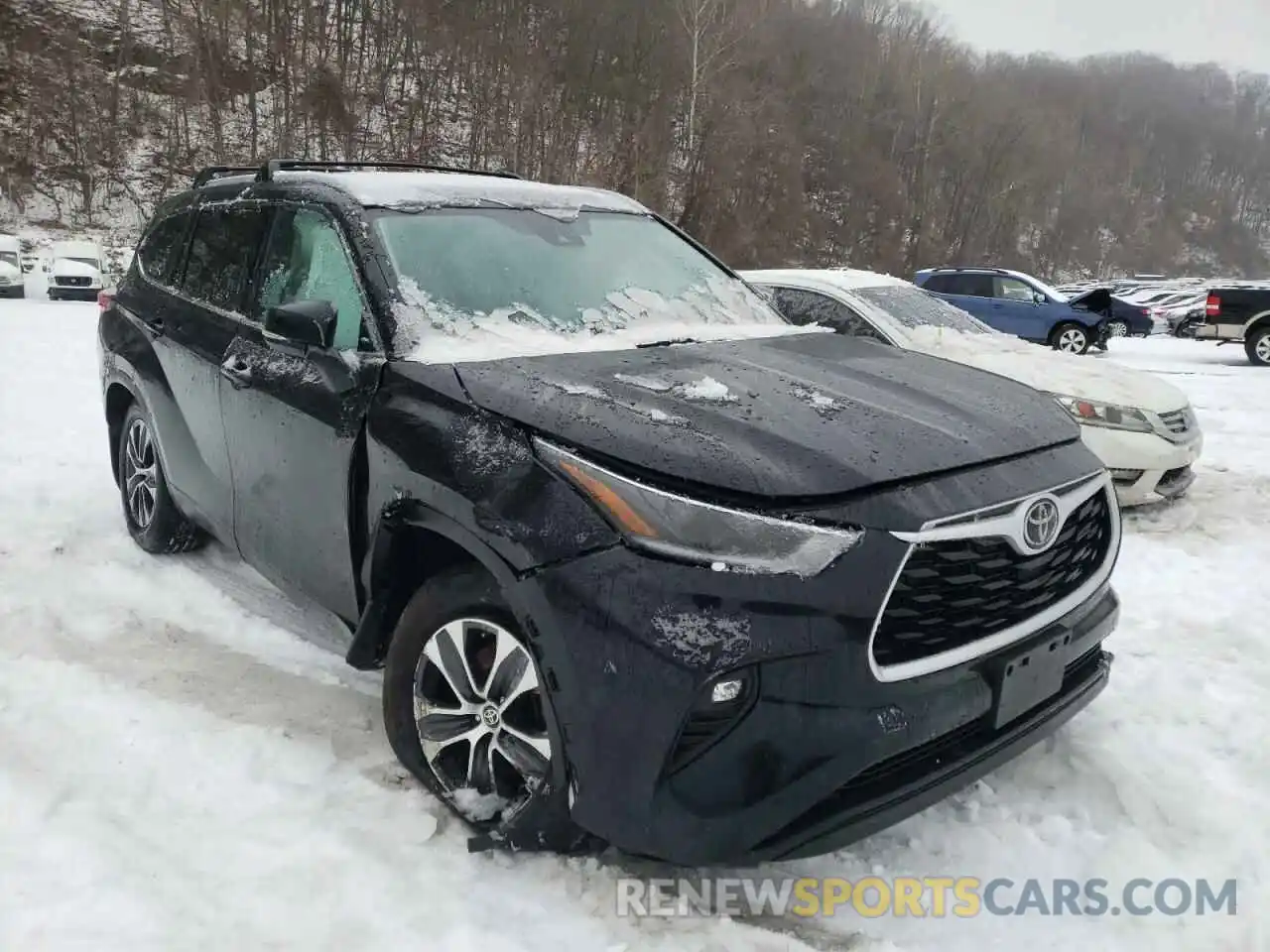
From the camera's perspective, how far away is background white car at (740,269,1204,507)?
18.7 feet

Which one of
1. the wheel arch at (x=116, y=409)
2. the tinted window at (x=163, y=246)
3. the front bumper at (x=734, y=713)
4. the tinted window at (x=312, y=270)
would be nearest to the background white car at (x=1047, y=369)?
the tinted window at (x=312, y=270)

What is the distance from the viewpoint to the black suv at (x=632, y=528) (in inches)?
77.7

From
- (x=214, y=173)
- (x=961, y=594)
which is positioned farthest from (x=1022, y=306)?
(x=961, y=594)

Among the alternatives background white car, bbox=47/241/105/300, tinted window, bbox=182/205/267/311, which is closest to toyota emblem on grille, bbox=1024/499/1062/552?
tinted window, bbox=182/205/267/311

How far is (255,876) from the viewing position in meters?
2.34

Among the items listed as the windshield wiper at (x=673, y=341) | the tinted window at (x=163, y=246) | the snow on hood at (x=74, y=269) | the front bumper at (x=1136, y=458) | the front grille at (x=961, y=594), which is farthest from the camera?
the snow on hood at (x=74, y=269)

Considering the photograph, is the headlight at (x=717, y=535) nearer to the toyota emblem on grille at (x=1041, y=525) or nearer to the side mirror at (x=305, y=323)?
the toyota emblem on grille at (x=1041, y=525)

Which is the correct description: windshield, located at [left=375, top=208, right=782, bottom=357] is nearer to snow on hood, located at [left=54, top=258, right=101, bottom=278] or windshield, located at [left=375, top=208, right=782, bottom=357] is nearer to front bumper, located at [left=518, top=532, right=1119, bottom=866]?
front bumper, located at [left=518, top=532, right=1119, bottom=866]

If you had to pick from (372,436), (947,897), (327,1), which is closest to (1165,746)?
(947,897)

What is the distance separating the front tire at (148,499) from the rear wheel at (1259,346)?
55.5ft

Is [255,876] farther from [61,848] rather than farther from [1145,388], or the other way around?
[1145,388]

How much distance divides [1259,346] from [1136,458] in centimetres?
1268

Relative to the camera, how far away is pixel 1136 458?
5.68 metres

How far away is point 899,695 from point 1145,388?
497 cm
